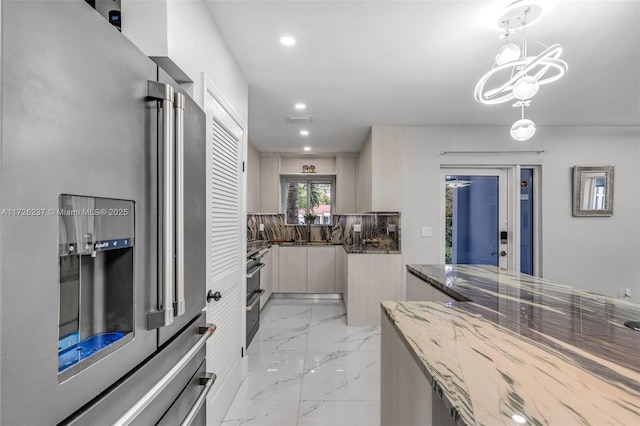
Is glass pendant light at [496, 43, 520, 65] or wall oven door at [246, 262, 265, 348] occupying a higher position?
glass pendant light at [496, 43, 520, 65]

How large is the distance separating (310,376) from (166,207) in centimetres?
→ 212

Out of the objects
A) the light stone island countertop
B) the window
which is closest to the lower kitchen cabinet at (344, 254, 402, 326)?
the window

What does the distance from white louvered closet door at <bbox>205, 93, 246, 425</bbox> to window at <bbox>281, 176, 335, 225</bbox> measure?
336 centimetres

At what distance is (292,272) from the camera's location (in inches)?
193

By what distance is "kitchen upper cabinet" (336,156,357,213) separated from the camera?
547 centimetres

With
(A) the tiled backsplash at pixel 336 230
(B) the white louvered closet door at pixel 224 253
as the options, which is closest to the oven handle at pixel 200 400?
(B) the white louvered closet door at pixel 224 253

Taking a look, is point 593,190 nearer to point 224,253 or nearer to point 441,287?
point 441,287

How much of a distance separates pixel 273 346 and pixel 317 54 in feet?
8.85

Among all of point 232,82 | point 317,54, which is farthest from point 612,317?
point 232,82

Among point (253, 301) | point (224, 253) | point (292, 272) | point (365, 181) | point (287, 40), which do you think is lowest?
point (292, 272)

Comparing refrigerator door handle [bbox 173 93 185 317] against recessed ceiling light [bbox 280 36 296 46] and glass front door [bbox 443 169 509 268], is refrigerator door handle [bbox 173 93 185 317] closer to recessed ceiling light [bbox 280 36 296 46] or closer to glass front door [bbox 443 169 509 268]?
recessed ceiling light [bbox 280 36 296 46]

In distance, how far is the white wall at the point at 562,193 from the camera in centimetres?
387

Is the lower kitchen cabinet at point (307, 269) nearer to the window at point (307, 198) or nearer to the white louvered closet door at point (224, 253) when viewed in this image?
the window at point (307, 198)

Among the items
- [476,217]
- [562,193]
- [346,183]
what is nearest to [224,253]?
[476,217]
